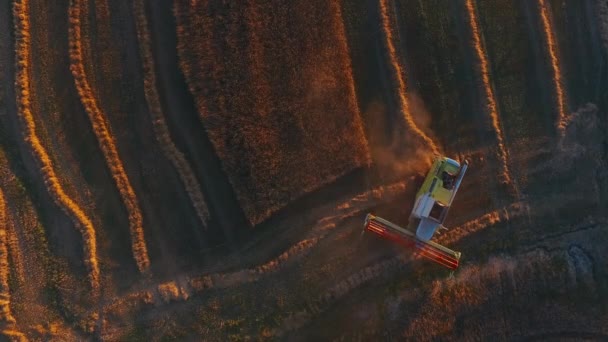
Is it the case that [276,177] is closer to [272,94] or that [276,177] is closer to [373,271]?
[272,94]

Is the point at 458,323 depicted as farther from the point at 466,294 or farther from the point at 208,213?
the point at 208,213

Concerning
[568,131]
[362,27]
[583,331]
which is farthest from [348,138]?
[583,331]

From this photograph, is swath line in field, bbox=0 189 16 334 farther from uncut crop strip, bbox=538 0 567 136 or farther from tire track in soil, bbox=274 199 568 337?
uncut crop strip, bbox=538 0 567 136

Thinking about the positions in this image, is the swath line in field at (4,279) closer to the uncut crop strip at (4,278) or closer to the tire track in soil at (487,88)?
the uncut crop strip at (4,278)

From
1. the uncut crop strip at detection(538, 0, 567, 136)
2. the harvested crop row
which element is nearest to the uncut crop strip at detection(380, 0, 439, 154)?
the harvested crop row

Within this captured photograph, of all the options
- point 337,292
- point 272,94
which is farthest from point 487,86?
point 337,292

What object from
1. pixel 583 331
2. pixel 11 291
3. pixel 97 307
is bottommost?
pixel 583 331

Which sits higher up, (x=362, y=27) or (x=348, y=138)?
(x=362, y=27)
